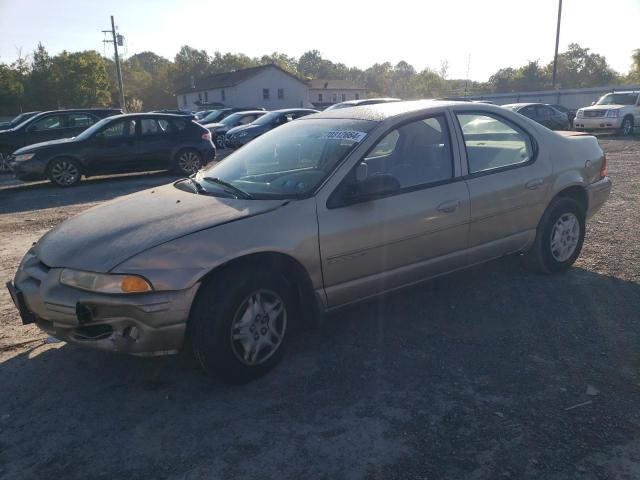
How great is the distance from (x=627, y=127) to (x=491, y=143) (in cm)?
2041

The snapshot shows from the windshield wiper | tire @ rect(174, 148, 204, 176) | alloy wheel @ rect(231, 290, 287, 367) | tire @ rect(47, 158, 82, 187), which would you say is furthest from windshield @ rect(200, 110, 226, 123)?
alloy wheel @ rect(231, 290, 287, 367)

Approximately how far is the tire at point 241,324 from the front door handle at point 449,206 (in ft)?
4.40

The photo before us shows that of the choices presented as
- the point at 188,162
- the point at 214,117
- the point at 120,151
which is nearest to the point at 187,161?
the point at 188,162

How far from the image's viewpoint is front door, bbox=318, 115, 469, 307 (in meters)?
3.60

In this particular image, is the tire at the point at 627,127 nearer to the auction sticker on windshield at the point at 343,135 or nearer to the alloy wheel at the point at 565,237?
the alloy wheel at the point at 565,237

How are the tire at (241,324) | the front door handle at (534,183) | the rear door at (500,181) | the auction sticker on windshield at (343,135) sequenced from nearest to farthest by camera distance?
the tire at (241,324) → the auction sticker on windshield at (343,135) → the rear door at (500,181) → the front door handle at (534,183)

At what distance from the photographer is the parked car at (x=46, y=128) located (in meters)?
14.4

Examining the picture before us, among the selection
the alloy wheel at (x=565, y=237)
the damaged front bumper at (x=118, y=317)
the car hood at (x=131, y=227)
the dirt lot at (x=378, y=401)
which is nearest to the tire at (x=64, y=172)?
the dirt lot at (x=378, y=401)

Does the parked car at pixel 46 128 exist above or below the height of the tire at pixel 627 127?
above

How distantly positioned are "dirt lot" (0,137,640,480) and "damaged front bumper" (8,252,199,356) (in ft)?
1.31

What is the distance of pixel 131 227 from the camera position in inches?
133

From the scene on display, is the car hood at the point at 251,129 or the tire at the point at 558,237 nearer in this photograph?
the tire at the point at 558,237

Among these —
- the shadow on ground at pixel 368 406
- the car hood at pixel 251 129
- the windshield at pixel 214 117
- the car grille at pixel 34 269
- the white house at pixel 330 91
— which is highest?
the white house at pixel 330 91

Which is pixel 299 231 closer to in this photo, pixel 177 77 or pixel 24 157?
pixel 24 157
